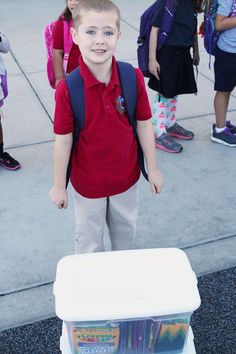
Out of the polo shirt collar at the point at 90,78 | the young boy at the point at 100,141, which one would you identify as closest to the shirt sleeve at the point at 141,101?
the young boy at the point at 100,141

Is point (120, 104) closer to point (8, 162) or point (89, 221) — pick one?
point (89, 221)

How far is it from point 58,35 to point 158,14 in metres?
0.80

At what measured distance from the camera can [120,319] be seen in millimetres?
1517

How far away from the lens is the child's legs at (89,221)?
7.32 feet

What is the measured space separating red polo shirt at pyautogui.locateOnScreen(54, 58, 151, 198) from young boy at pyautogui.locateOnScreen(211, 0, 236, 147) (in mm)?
1604

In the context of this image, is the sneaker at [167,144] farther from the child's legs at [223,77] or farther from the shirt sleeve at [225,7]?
the shirt sleeve at [225,7]

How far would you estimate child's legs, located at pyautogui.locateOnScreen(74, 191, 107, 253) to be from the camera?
2230mm

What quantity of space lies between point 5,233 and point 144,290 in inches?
64.4

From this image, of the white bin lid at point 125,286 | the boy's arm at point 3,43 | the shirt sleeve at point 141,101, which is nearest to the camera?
the white bin lid at point 125,286

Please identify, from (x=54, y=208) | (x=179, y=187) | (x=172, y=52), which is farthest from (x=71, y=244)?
(x=172, y=52)

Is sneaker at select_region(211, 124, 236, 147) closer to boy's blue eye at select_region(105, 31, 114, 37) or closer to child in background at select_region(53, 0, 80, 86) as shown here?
child in background at select_region(53, 0, 80, 86)

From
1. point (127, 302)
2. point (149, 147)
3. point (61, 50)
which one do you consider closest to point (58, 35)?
point (61, 50)

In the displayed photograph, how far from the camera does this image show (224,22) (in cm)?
332

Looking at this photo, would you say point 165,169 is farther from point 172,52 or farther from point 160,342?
point 160,342
